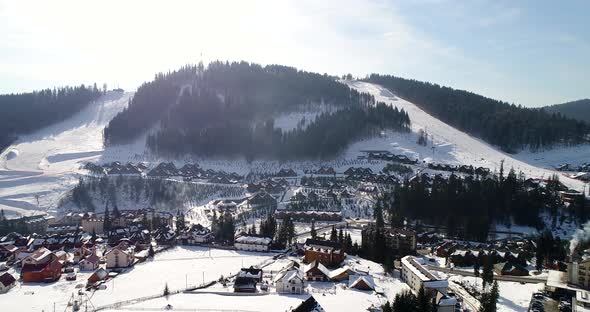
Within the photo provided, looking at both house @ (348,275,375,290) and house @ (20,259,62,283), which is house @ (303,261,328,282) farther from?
house @ (20,259,62,283)

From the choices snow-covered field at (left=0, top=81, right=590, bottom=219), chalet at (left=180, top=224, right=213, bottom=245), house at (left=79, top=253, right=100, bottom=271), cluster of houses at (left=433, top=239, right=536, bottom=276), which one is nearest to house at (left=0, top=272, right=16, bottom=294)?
house at (left=79, top=253, right=100, bottom=271)

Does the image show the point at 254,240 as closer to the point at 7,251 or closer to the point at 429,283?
the point at 429,283

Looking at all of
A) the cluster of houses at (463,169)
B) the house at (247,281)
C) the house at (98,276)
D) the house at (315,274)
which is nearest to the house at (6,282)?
the house at (98,276)

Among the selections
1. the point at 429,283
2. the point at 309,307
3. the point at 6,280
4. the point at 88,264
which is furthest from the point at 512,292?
the point at 6,280

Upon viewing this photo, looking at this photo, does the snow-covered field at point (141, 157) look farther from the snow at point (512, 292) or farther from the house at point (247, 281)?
the house at point (247, 281)

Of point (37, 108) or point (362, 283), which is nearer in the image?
point (362, 283)

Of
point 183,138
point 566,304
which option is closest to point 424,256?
point 566,304
